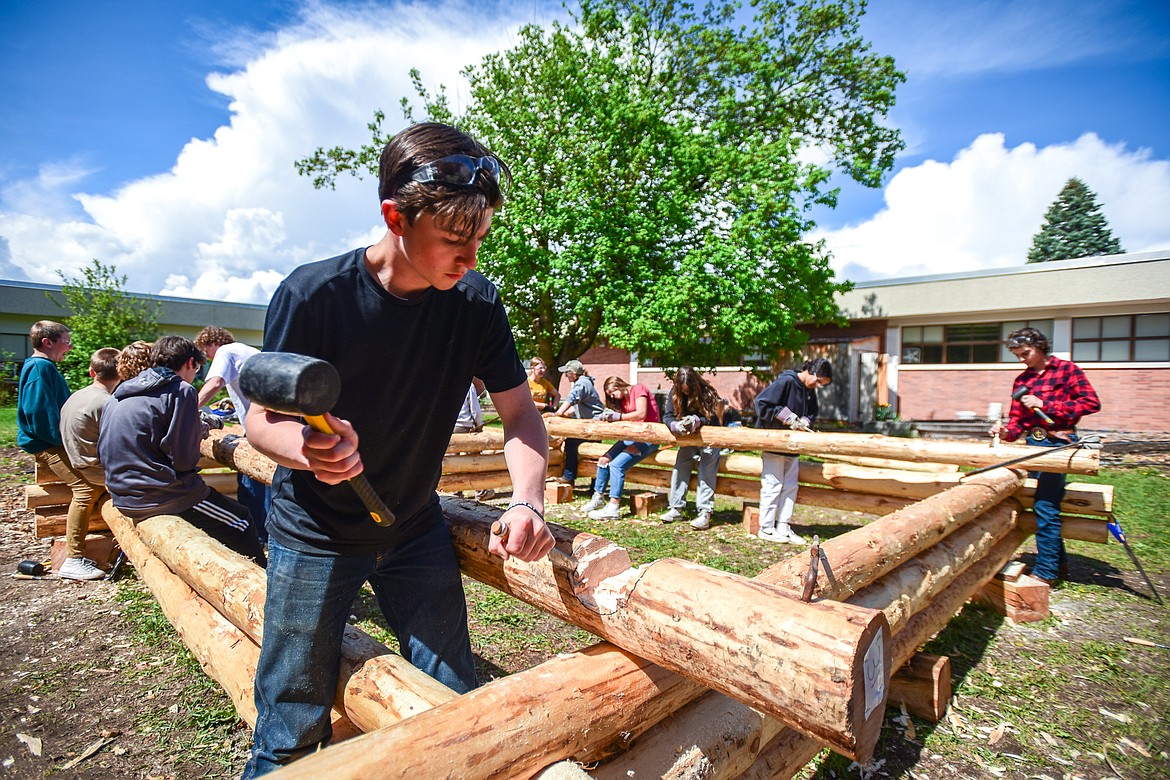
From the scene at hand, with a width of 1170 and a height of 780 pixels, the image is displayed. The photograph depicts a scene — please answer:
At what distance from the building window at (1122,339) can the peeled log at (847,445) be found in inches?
657

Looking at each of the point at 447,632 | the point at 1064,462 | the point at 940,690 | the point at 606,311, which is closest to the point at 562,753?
the point at 447,632

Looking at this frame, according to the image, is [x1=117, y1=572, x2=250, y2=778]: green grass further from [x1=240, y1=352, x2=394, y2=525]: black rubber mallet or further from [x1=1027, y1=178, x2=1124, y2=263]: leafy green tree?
[x1=1027, y1=178, x2=1124, y2=263]: leafy green tree

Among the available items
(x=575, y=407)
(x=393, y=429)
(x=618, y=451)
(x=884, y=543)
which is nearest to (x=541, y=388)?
(x=575, y=407)

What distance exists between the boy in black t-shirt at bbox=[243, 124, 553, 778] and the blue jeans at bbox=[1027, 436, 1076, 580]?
207 inches

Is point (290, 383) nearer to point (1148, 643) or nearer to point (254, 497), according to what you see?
point (254, 497)

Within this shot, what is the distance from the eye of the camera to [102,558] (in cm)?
506

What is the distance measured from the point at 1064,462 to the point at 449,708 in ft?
17.7

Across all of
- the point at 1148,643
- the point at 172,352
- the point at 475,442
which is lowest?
the point at 1148,643

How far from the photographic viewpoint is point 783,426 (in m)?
6.56

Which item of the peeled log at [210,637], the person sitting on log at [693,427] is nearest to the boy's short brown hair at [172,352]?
the peeled log at [210,637]

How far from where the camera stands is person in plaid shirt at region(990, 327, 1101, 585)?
509 centimetres

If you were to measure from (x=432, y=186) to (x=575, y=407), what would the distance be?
275 inches

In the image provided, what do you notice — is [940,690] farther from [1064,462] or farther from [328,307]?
[328,307]

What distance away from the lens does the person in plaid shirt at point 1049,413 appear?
16.7ft
